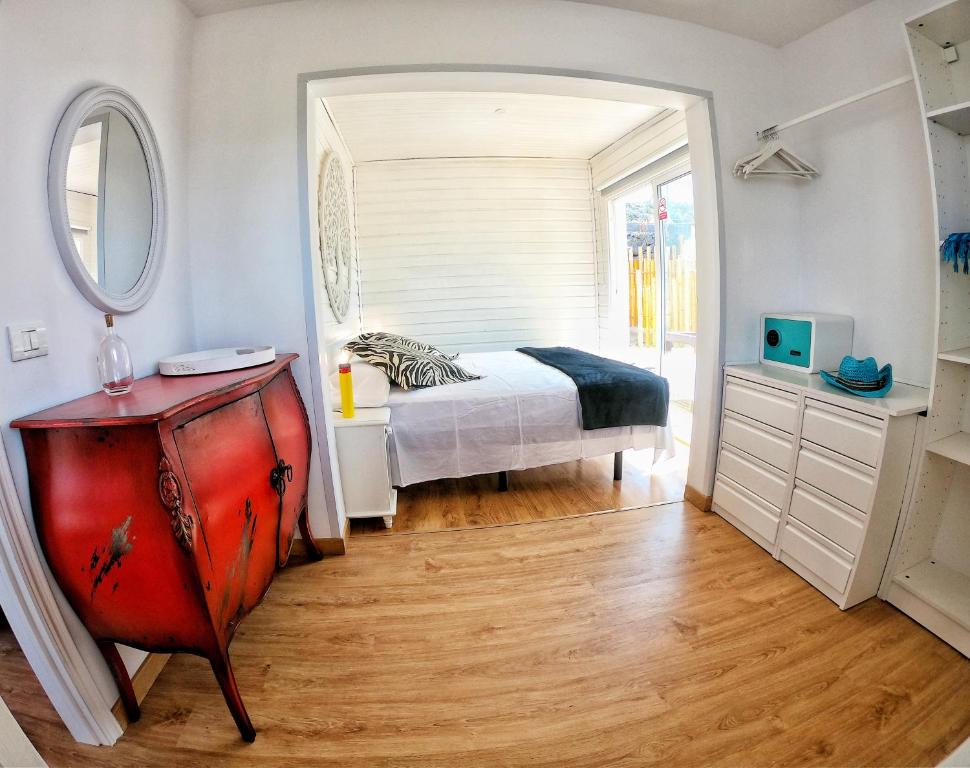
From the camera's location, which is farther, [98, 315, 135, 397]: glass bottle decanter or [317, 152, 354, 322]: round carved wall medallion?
[317, 152, 354, 322]: round carved wall medallion

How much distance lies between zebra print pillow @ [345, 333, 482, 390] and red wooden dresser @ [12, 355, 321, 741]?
4.62 ft

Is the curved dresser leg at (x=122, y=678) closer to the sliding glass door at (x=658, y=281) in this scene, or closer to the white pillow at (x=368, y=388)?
the white pillow at (x=368, y=388)

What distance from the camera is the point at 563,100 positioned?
128 inches

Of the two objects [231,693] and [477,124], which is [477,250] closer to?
[477,124]

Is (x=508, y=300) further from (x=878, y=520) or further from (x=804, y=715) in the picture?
(x=804, y=715)

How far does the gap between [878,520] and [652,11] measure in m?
2.59

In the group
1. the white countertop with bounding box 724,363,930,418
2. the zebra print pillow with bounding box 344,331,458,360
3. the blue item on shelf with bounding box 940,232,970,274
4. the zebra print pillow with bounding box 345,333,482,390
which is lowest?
the white countertop with bounding box 724,363,930,418

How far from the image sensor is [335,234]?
3.29 metres

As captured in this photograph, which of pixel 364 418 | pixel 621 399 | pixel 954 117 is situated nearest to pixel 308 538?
pixel 364 418

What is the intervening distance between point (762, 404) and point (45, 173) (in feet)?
9.77

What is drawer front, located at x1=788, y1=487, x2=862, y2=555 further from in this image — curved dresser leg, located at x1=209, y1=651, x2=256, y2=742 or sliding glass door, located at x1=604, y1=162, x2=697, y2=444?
curved dresser leg, located at x1=209, y1=651, x2=256, y2=742

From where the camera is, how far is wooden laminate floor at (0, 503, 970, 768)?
1.27 m

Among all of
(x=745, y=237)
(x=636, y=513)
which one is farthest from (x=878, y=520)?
(x=745, y=237)

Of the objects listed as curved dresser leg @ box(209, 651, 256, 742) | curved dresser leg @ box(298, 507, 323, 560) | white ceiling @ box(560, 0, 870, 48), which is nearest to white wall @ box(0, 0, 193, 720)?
curved dresser leg @ box(209, 651, 256, 742)
